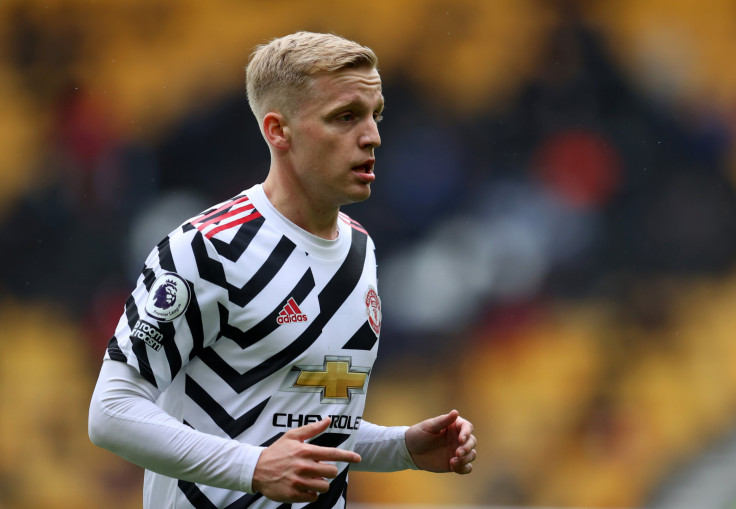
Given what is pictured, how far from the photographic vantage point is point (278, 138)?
235 cm

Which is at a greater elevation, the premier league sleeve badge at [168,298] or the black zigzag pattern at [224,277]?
the black zigzag pattern at [224,277]

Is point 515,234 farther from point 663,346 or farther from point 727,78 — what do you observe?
point 727,78

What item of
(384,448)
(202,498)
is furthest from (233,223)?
(384,448)

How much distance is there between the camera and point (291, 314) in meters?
2.21

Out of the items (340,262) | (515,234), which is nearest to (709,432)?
(515,234)

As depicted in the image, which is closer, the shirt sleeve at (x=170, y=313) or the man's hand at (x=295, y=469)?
the man's hand at (x=295, y=469)

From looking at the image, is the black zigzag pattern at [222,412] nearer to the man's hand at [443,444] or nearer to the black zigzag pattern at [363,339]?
the black zigzag pattern at [363,339]

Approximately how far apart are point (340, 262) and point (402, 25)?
282cm

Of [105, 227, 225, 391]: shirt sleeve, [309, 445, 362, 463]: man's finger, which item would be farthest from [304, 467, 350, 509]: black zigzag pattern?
[105, 227, 225, 391]: shirt sleeve

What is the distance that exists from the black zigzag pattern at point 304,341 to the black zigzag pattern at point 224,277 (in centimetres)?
14

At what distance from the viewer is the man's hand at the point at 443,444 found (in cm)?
236

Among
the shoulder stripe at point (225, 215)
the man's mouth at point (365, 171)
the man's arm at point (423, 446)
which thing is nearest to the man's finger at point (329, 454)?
the man's arm at point (423, 446)

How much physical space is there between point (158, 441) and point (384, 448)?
770mm

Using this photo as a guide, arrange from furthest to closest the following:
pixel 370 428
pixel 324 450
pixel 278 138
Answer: pixel 370 428 < pixel 278 138 < pixel 324 450
